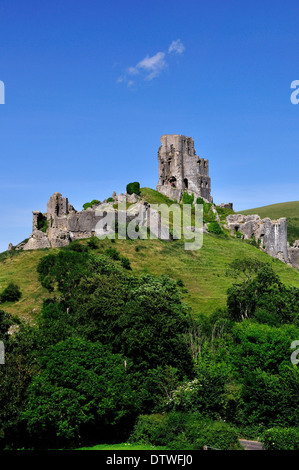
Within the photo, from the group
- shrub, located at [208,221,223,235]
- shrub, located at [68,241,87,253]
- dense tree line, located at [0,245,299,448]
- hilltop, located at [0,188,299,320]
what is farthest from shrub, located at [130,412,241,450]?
shrub, located at [208,221,223,235]

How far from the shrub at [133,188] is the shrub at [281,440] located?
3137 inches

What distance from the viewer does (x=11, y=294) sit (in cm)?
5534

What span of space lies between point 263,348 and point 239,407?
17.4 feet

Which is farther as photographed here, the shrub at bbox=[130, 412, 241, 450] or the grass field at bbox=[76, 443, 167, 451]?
the grass field at bbox=[76, 443, 167, 451]

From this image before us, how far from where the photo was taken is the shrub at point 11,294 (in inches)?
2168

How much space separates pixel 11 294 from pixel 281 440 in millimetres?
36677

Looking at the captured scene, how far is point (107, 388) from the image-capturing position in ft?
105

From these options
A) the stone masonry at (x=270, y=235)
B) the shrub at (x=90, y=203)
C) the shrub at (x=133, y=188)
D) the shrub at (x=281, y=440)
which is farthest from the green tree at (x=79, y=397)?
the shrub at (x=133, y=188)

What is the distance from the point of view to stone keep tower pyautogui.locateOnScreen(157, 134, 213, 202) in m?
113

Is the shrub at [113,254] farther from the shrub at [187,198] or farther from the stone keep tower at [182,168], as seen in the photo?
the stone keep tower at [182,168]

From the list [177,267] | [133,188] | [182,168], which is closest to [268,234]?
[182,168]

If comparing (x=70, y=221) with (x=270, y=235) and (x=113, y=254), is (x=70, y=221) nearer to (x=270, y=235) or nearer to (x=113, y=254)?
(x=113, y=254)

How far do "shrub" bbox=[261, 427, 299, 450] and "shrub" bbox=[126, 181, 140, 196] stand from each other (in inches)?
3137

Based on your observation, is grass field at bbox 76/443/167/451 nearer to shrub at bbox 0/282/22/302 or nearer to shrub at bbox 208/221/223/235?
shrub at bbox 0/282/22/302
